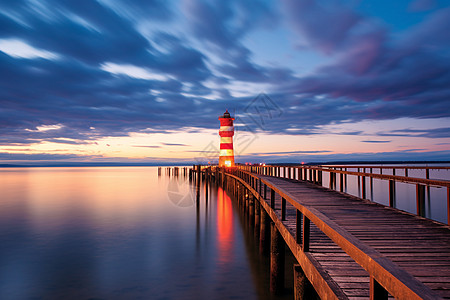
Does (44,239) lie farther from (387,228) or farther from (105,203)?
(387,228)

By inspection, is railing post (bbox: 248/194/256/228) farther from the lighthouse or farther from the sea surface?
the lighthouse

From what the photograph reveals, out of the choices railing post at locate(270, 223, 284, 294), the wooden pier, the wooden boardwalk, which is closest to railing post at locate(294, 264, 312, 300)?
the wooden pier

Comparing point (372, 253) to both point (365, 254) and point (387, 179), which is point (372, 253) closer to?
point (365, 254)

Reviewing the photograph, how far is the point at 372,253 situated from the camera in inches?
87.9

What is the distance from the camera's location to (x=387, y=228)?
6004 millimetres

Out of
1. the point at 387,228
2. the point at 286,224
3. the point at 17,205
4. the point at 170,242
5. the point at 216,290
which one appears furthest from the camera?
the point at 17,205

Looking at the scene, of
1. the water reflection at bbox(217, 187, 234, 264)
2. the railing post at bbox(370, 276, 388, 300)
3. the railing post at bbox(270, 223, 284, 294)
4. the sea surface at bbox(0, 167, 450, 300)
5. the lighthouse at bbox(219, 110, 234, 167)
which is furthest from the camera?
the lighthouse at bbox(219, 110, 234, 167)

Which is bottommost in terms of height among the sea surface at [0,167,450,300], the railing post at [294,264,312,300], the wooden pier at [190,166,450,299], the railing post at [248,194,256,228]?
the sea surface at [0,167,450,300]

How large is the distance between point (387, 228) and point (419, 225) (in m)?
0.89

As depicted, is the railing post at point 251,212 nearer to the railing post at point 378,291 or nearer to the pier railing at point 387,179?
the pier railing at point 387,179

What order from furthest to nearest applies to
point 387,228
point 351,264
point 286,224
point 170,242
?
point 170,242, point 286,224, point 387,228, point 351,264

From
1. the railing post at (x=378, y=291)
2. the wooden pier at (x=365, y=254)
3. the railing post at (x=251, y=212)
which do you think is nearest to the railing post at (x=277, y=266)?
the wooden pier at (x=365, y=254)

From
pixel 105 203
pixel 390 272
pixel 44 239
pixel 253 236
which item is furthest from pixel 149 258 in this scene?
pixel 105 203

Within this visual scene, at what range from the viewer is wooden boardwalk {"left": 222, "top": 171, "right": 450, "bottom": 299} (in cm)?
203
